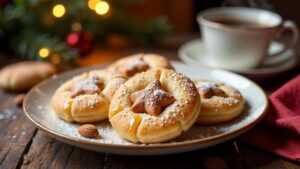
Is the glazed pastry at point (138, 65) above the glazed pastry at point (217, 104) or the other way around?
above

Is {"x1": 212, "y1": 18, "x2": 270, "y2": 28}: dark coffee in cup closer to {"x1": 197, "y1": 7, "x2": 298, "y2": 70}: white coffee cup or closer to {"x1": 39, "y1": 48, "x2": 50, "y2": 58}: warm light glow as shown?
{"x1": 197, "y1": 7, "x2": 298, "y2": 70}: white coffee cup

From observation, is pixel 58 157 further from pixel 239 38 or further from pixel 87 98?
pixel 239 38

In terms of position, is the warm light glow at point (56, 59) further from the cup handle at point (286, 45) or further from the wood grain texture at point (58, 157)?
the cup handle at point (286, 45)

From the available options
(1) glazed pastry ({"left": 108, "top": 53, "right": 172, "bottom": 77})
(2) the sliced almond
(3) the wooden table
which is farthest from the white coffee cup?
(2) the sliced almond

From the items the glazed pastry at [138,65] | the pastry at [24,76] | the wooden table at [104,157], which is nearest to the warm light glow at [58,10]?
the pastry at [24,76]

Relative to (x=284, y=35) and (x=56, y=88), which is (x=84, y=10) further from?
(x=284, y=35)
